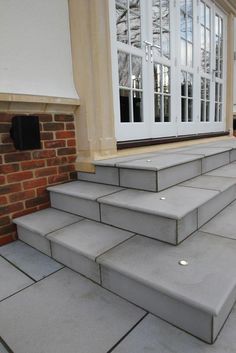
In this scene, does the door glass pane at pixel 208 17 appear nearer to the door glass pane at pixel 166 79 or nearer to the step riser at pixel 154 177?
the door glass pane at pixel 166 79

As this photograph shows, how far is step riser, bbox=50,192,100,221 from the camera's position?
1641mm

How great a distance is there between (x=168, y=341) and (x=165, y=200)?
2.38 ft

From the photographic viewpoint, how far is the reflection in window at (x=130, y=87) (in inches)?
95.5

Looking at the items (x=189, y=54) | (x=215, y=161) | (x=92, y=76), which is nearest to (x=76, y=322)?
(x=92, y=76)

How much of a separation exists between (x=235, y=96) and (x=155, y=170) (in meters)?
4.07

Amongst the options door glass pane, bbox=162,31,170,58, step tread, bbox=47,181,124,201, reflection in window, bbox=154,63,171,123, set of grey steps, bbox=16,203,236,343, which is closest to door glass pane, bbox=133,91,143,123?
reflection in window, bbox=154,63,171,123

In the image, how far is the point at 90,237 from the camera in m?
1.41

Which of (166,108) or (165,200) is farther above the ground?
(166,108)

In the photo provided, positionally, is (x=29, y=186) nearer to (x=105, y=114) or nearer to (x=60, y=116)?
(x=60, y=116)

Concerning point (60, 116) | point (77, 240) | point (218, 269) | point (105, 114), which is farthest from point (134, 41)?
point (218, 269)

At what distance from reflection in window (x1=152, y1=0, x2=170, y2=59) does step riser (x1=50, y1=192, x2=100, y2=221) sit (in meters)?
1.92

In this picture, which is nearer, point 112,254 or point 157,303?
point 157,303

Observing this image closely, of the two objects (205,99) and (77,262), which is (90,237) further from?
(205,99)

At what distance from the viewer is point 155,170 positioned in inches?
62.7
